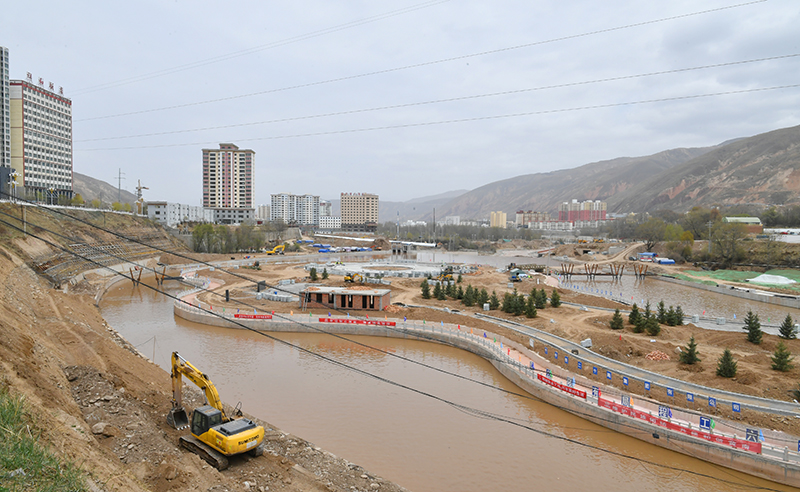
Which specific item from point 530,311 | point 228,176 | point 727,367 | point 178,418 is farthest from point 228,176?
point 727,367

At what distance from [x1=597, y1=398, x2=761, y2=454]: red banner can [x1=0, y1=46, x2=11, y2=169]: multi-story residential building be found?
8778cm

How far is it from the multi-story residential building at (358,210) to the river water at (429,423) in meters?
157

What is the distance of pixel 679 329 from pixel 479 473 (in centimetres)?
1879

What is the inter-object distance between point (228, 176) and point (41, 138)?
51596 millimetres

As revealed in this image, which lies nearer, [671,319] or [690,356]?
[690,356]

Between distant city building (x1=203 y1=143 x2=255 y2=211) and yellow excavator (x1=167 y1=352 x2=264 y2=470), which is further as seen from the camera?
distant city building (x1=203 y1=143 x2=255 y2=211)

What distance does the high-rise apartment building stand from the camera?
119688 millimetres

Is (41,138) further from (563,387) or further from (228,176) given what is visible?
(563,387)

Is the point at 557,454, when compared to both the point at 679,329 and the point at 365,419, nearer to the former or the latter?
the point at 365,419

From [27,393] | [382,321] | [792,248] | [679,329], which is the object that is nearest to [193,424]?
[27,393]

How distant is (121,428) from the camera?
33.4 feet

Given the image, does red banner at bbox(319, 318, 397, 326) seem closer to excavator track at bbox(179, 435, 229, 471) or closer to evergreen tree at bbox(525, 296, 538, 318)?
evergreen tree at bbox(525, 296, 538, 318)

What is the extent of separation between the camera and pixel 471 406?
50.5ft

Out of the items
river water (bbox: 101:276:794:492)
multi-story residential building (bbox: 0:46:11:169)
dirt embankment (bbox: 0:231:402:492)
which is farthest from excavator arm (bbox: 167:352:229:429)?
multi-story residential building (bbox: 0:46:11:169)
